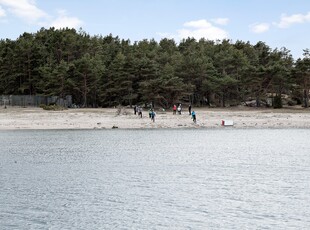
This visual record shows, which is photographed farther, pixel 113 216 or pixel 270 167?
pixel 270 167

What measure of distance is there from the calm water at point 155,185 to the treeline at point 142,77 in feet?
130

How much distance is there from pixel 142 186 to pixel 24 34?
10080cm

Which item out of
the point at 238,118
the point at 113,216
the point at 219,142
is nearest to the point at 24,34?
the point at 238,118

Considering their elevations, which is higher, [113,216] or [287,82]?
[287,82]

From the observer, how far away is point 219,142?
41.5m

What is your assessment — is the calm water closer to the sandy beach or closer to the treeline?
the sandy beach

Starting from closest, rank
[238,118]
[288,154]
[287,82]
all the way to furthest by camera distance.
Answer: [288,154]
[238,118]
[287,82]

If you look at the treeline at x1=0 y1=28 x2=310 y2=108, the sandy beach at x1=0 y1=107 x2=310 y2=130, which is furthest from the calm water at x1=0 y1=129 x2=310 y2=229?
the treeline at x1=0 y1=28 x2=310 y2=108

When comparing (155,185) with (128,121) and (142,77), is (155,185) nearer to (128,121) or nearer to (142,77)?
(128,121)

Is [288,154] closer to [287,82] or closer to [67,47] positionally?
[287,82]

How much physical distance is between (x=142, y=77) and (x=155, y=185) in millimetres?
60054

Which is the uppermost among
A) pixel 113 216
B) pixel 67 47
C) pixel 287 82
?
pixel 67 47

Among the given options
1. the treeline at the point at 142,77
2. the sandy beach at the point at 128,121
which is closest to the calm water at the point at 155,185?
the sandy beach at the point at 128,121

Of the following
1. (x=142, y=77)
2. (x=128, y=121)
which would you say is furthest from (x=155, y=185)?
(x=142, y=77)
